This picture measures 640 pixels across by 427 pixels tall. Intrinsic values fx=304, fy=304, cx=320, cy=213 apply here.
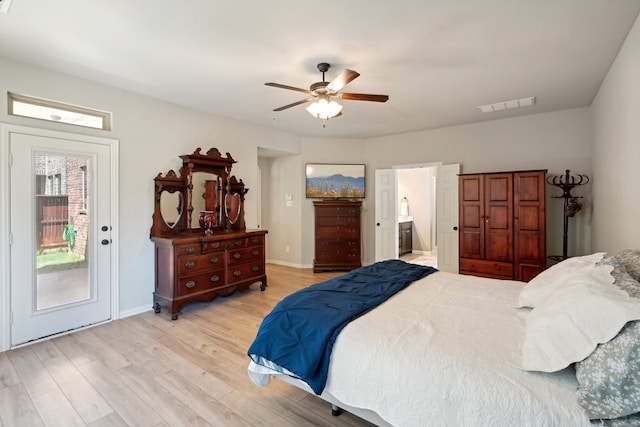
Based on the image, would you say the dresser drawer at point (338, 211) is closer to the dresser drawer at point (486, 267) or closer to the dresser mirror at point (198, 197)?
the dresser mirror at point (198, 197)

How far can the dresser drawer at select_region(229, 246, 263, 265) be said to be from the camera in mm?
4176

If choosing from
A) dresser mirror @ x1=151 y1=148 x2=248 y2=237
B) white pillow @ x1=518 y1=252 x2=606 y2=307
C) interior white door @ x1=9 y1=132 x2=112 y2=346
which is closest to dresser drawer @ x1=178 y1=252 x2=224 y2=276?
dresser mirror @ x1=151 y1=148 x2=248 y2=237

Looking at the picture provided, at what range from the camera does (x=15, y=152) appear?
9.38 ft

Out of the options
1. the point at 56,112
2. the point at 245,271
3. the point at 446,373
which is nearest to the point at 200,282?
the point at 245,271

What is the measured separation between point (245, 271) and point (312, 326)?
2771 mm

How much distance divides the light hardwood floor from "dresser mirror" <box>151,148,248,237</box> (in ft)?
4.15

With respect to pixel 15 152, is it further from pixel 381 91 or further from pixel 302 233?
pixel 302 233

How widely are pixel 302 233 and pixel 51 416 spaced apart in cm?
455

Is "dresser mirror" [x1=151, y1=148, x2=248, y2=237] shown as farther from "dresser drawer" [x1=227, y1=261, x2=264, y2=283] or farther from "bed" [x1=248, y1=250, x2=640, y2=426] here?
"bed" [x1=248, y1=250, x2=640, y2=426]

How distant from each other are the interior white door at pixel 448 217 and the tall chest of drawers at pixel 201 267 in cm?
315

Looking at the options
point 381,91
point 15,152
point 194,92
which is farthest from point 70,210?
point 381,91

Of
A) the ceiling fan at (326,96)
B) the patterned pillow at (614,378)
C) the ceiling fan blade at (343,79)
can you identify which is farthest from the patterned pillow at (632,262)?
the ceiling fan blade at (343,79)

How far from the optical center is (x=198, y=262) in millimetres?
3752

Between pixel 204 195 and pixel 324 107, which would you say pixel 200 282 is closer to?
pixel 204 195
